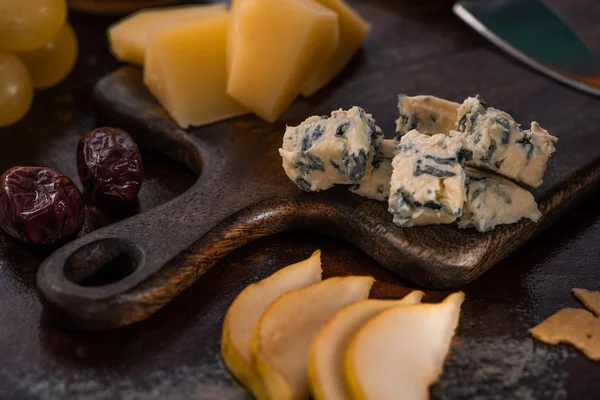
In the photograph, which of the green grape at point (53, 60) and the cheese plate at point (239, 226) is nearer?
the cheese plate at point (239, 226)

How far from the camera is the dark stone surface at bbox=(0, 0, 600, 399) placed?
159 centimetres

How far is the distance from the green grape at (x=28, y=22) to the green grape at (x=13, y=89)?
51 mm

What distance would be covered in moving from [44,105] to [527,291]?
66.7 inches

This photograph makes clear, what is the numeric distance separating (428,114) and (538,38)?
850 millimetres

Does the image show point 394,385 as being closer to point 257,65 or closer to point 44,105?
point 257,65

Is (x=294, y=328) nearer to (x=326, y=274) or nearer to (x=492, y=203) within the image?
(x=326, y=274)

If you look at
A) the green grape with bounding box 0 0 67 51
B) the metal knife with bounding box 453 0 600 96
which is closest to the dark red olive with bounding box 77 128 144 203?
the green grape with bounding box 0 0 67 51

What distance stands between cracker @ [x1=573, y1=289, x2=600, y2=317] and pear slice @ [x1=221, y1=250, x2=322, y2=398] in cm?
62

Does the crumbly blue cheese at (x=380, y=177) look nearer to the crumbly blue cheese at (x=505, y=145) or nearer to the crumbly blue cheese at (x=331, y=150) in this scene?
the crumbly blue cheese at (x=331, y=150)

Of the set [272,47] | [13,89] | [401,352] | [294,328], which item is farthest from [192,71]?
[401,352]

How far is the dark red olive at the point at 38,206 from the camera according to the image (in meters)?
1.89

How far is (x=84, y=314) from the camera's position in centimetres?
164

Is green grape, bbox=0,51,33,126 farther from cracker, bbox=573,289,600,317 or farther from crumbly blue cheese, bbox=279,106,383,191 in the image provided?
cracker, bbox=573,289,600,317

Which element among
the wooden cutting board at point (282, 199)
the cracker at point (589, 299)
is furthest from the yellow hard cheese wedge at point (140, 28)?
the cracker at point (589, 299)
